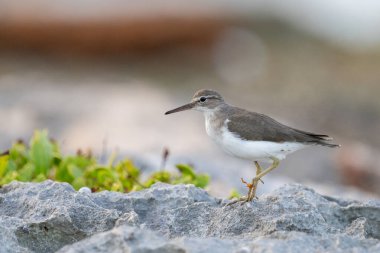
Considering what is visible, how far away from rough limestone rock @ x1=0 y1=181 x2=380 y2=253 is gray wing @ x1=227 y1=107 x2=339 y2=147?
0.57 metres

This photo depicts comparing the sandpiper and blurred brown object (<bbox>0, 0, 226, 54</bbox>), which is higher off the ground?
blurred brown object (<bbox>0, 0, 226, 54</bbox>)

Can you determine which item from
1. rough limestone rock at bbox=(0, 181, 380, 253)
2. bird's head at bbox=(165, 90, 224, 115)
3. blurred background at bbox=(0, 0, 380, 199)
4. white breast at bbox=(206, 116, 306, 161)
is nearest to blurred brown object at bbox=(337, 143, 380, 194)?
blurred background at bbox=(0, 0, 380, 199)

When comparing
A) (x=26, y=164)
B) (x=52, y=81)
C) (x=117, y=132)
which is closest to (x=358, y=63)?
(x=52, y=81)

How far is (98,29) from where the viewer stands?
23.3m

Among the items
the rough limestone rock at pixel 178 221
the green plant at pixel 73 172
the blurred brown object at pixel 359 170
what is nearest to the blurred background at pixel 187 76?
the blurred brown object at pixel 359 170

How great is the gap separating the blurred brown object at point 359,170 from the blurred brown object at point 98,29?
413 inches

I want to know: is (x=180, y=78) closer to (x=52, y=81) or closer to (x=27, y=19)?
(x=52, y=81)

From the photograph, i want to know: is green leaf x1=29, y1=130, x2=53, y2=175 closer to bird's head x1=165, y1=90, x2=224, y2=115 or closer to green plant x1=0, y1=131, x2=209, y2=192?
green plant x1=0, y1=131, x2=209, y2=192

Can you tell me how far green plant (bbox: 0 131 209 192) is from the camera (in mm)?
7645

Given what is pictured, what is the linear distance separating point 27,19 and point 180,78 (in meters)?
5.52

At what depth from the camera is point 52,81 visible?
20.2 metres

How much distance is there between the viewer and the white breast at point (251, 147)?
6.54 metres

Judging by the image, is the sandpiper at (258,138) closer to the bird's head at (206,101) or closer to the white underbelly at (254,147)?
the white underbelly at (254,147)

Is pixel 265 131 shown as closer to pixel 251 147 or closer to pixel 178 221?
pixel 251 147
